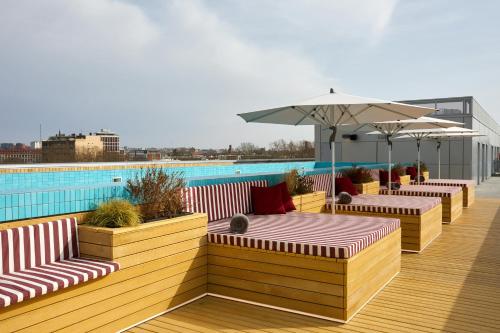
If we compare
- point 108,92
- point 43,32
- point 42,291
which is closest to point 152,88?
point 108,92

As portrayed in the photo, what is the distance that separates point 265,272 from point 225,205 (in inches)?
64.3

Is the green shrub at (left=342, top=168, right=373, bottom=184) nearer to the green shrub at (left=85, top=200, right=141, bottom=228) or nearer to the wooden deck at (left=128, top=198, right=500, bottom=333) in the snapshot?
the wooden deck at (left=128, top=198, right=500, bottom=333)

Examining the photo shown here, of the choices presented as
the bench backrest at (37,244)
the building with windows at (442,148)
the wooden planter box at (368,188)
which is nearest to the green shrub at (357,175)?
the wooden planter box at (368,188)

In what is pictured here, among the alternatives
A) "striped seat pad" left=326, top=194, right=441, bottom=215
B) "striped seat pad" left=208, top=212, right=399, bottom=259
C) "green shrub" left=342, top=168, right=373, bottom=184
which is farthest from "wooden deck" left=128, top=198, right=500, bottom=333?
"green shrub" left=342, top=168, right=373, bottom=184

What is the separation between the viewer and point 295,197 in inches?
259

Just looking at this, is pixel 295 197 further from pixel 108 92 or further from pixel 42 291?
pixel 108 92

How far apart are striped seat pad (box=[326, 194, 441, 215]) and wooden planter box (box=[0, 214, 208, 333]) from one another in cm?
337

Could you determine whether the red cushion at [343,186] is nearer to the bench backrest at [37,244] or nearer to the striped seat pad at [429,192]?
the striped seat pad at [429,192]

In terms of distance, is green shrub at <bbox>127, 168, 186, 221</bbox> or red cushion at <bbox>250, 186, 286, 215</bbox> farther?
red cushion at <bbox>250, 186, 286, 215</bbox>

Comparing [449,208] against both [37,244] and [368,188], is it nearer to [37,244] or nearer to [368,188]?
[368,188]

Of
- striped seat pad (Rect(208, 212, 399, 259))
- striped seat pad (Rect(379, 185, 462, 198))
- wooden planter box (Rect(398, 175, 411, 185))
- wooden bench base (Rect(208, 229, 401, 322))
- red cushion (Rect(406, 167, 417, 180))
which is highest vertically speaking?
red cushion (Rect(406, 167, 417, 180))

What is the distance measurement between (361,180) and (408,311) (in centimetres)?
559

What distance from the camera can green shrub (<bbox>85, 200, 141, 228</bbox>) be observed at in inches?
150

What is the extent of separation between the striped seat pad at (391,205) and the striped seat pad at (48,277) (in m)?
4.52
